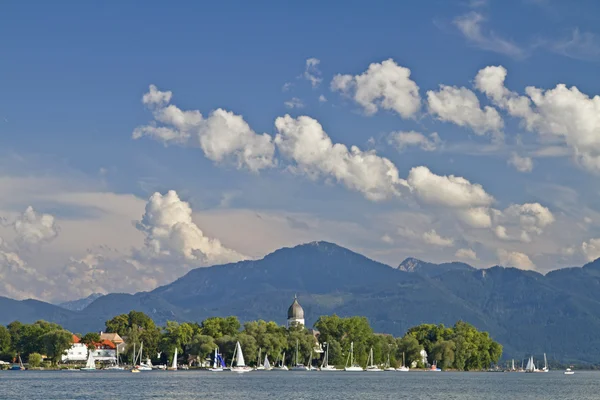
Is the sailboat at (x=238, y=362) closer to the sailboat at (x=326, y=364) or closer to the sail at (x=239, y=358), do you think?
the sail at (x=239, y=358)

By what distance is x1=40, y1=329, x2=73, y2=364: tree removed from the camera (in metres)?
180

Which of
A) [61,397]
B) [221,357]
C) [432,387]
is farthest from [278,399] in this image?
[221,357]

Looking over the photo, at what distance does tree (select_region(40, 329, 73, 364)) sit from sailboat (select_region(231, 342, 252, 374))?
1310 inches

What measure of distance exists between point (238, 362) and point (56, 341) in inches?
1469

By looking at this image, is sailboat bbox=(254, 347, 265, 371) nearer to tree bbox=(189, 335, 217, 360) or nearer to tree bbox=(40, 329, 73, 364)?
tree bbox=(189, 335, 217, 360)

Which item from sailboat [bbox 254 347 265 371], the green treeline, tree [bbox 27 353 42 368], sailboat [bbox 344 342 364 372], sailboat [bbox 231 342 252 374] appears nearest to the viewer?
sailboat [bbox 231 342 252 374]

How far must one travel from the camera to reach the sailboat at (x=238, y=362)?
173750mm

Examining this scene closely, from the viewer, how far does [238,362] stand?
174 m

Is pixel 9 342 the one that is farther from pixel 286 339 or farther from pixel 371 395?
pixel 371 395

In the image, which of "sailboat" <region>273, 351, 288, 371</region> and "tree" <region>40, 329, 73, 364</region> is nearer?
"tree" <region>40, 329, 73, 364</region>

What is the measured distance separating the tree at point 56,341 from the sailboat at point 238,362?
33.3m

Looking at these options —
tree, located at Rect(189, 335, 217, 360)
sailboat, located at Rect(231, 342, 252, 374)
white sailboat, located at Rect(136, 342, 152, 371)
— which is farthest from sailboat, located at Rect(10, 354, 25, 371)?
sailboat, located at Rect(231, 342, 252, 374)

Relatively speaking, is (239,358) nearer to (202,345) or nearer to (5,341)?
(202,345)

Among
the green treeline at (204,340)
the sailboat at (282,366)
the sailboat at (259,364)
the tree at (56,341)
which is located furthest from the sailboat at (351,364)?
the tree at (56,341)
